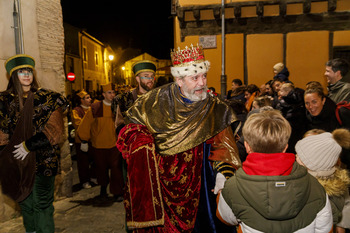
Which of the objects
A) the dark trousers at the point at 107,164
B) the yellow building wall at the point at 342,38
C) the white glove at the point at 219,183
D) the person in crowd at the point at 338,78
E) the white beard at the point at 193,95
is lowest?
the dark trousers at the point at 107,164

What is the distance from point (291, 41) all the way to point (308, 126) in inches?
278

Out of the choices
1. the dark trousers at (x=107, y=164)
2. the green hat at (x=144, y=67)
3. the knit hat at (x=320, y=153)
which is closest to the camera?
the knit hat at (x=320, y=153)

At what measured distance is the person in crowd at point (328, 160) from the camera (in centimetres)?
204

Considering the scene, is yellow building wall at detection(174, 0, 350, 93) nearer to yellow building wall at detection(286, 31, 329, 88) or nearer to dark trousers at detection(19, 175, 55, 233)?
yellow building wall at detection(286, 31, 329, 88)

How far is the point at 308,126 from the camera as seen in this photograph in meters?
4.32

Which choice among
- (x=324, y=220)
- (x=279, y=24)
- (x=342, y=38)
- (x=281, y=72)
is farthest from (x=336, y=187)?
(x=342, y=38)

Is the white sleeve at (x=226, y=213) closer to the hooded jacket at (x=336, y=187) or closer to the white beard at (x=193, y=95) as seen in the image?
the hooded jacket at (x=336, y=187)

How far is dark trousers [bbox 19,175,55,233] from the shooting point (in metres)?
3.19

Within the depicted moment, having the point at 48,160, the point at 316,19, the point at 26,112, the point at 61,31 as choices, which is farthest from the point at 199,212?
the point at 316,19

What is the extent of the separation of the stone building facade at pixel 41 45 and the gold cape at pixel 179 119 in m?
2.66

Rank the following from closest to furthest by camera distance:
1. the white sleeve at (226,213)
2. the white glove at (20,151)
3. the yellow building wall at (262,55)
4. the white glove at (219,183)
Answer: the white sleeve at (226,213)
the white glove at (219,183)
the white glove at (20,151)
the yellow building wall at (262,55)

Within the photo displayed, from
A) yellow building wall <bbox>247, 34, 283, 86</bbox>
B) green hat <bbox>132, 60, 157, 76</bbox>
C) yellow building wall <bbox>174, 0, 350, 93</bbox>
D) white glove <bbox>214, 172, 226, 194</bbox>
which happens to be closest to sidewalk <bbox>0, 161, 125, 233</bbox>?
green hat <bbox>132, 60, 157, 76</bbox>

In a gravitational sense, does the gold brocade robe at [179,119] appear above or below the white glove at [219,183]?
above

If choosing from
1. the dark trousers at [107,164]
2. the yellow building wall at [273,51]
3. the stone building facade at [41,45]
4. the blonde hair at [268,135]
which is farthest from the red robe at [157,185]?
the yellow building wall at [273,51]
